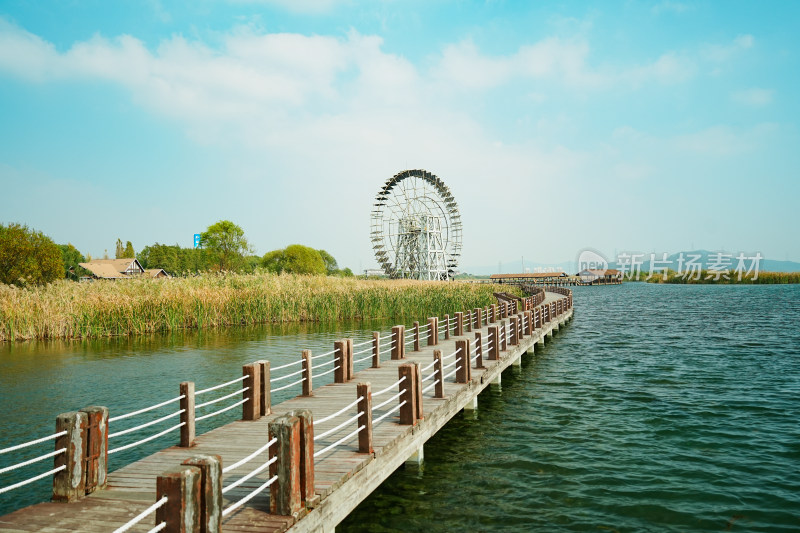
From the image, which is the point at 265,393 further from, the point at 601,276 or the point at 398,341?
the point at 601,276

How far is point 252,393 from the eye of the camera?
8648mm

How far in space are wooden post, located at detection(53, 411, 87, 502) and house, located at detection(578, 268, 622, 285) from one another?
13558cm

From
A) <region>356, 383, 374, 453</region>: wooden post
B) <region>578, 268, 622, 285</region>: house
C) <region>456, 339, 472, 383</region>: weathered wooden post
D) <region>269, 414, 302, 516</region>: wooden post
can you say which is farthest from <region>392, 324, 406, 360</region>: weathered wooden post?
<region>578, 268, 622, 285</region>: house

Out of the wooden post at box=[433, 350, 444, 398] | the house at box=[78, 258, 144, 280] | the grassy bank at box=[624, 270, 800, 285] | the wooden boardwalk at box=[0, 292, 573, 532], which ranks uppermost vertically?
the house at box=[78, 258, 144, 280]

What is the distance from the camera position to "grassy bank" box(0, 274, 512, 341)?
23.6 metres

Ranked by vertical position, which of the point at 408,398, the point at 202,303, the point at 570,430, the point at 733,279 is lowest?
the point at 570,430

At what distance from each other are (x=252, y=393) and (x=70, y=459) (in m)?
3.41

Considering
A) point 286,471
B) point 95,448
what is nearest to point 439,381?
point 286,471

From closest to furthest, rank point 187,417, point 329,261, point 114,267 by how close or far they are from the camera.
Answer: point 187,417, point 114,267, point 329,261

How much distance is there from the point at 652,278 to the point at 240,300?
14903 centimetres

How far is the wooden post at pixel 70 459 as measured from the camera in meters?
5.36

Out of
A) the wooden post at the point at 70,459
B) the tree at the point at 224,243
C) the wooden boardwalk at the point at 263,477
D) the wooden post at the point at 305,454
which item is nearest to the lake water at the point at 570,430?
the wooden boardwalk at the point at 263,477

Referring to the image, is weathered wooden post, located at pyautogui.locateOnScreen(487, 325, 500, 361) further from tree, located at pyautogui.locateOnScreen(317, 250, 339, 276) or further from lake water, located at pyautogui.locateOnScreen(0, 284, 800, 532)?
tree, located at pyautogui.locateOnScreen(317, 250, 339, 276)

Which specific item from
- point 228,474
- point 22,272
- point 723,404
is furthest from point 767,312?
point 22,272
